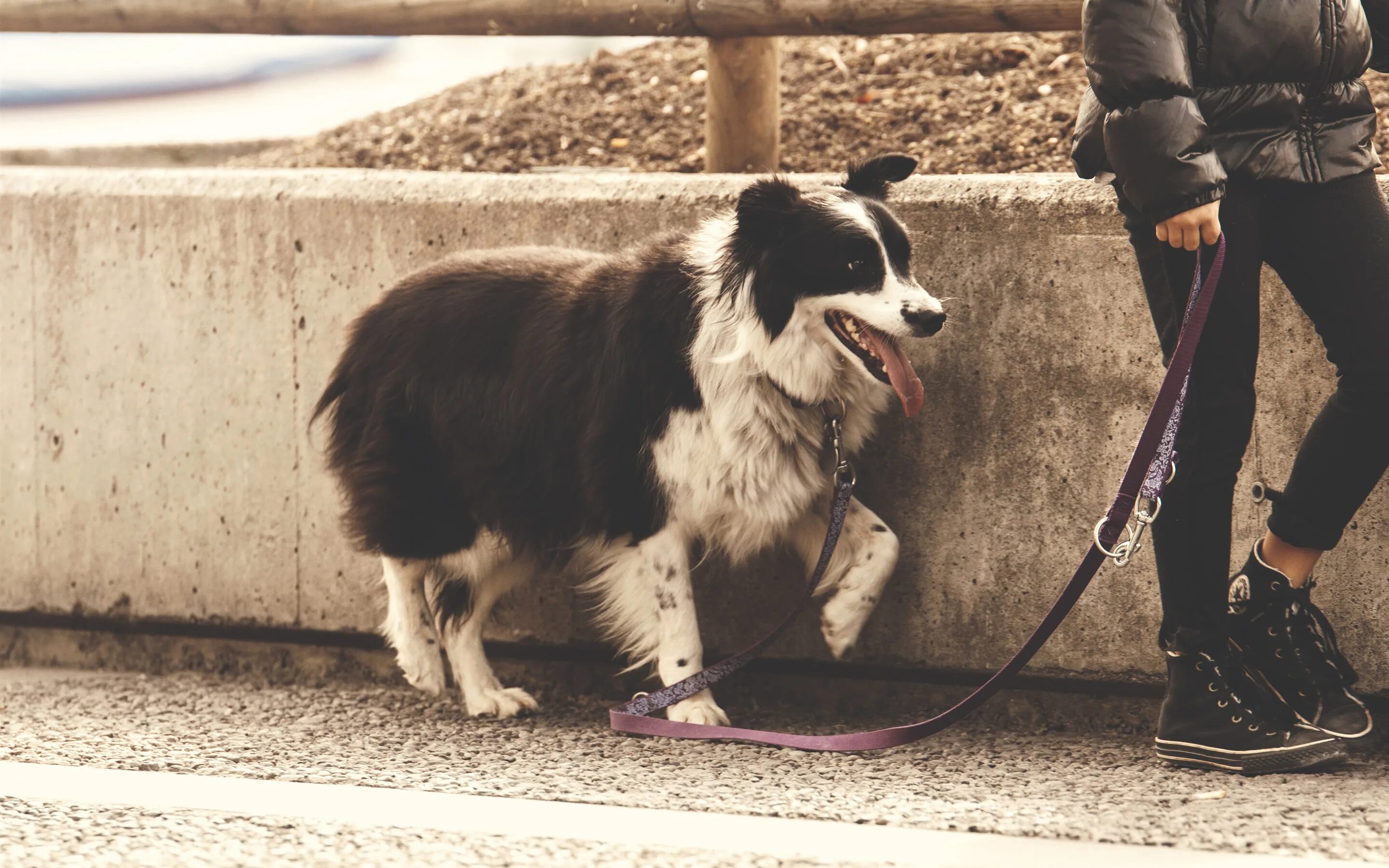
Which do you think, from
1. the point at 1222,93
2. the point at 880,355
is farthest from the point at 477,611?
the point at 1222,93

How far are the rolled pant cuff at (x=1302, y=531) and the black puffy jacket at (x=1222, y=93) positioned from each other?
776 mm

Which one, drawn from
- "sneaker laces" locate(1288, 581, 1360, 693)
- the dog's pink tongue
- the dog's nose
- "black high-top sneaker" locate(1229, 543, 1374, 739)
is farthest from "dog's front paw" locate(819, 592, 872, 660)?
"sneaker laces" locate(1288, 581, 1360, 693)

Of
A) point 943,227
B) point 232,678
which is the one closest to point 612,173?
point 943,227

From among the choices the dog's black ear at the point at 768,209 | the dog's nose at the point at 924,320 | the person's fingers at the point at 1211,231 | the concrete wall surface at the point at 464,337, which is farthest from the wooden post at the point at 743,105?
the person's fingers at the point at 1211,231

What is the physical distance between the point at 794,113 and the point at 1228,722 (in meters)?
3.06

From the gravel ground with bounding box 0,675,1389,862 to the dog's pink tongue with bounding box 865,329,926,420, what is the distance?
2.96 ft

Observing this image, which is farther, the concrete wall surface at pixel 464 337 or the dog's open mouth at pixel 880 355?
the concrete wall surface at pixel 464 337

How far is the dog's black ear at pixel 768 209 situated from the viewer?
3680mm

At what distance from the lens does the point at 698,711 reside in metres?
3.89

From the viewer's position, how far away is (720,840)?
2.68 meters

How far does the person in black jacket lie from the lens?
9.23 feet

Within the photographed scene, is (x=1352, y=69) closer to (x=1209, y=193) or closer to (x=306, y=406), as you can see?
(x=1209, y=193)

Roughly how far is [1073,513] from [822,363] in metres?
0.83

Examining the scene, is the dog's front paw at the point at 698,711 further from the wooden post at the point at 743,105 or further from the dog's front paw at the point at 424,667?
the wooden post at the point at 743,105
